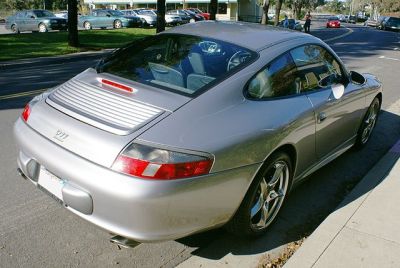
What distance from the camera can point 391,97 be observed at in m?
9.20

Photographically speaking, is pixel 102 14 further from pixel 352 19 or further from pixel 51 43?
pixel 352 19

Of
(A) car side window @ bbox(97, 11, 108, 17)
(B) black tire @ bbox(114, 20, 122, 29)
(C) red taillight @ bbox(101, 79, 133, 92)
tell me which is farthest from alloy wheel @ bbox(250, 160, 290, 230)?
(A) car side window @ bbox(97, 11, 108, 17)

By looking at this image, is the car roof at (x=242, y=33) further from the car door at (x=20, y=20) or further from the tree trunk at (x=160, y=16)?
the car door at (x=20, y=20)

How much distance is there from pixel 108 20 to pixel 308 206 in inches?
1117

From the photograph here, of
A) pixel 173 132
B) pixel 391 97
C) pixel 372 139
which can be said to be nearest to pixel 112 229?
pixel 173 132

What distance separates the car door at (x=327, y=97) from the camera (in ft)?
12.7

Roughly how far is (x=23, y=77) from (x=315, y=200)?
27.3 ft

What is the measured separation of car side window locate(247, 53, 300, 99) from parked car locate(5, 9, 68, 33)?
25.4 metres

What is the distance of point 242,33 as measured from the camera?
393 centimetres

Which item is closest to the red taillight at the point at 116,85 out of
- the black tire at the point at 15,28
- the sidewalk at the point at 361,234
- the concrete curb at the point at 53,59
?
the sidewalk at the point at 361,234

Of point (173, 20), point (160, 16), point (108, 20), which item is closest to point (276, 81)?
point (160, 16)

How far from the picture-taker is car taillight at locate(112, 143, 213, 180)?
2555 mm

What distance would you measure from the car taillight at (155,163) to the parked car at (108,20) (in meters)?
28.4

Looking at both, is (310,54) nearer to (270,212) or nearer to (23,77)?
(270,212)
